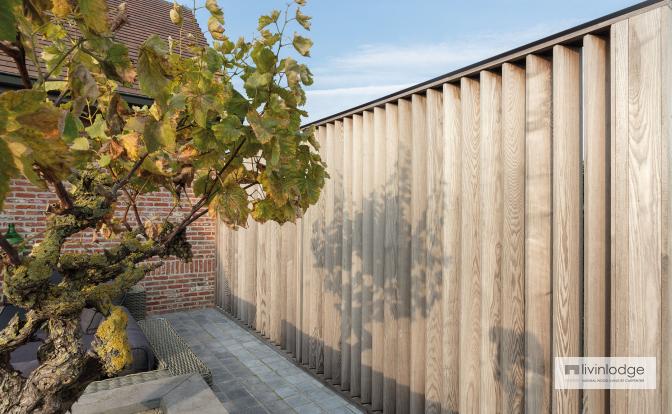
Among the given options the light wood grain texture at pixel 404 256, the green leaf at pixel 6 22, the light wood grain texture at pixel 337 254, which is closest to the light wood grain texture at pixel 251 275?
the light wood grain texture at pixel 337 254

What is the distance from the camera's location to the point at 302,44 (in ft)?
4.31

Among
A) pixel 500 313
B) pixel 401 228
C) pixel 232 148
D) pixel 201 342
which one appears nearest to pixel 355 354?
pixel 401 228

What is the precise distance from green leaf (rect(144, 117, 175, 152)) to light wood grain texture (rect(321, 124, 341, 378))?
3.01 meters

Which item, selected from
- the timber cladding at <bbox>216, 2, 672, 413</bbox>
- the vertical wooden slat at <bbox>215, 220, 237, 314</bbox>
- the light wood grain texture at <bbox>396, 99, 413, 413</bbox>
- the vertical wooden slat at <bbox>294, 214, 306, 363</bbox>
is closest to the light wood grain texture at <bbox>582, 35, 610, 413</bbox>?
the timber cladding at <bbox>216, 2, 672, 413</bbox>

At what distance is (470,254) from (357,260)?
128 cm

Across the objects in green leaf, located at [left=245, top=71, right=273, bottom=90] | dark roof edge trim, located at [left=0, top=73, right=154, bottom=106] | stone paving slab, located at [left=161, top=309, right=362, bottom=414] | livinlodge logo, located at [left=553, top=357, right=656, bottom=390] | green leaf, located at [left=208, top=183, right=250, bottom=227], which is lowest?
stone paving slab, located at [left=161, top=309, right=362, bottom=414]

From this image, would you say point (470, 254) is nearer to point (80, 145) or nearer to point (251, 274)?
point (80, 145)

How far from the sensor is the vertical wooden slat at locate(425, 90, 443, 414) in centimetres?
292

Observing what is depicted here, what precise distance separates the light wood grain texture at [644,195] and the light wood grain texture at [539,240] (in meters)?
0.40

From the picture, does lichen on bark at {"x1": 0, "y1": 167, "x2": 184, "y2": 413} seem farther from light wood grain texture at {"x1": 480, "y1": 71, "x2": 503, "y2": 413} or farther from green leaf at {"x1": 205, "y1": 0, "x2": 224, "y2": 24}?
light wood grain texture at {"x1": 480, "y1": 71, "x2": 503, "y2": 413}

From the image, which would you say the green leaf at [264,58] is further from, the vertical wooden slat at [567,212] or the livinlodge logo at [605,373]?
the livinlodge logo at [605,373]

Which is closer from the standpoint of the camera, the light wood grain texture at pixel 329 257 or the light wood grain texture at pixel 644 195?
the light wood grain texture at pixel 644 195

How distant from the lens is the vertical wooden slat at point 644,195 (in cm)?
185

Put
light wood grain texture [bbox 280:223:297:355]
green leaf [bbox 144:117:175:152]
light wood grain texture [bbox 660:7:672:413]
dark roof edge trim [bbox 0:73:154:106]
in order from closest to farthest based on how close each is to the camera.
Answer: green leaf [bbox 144:117:175:152], light wood grain texture [bbox 660:7:672:413], light wood grain texture [bbox 280:223:297:355], dark roof edge trim [bbox 0:73:154:106]
